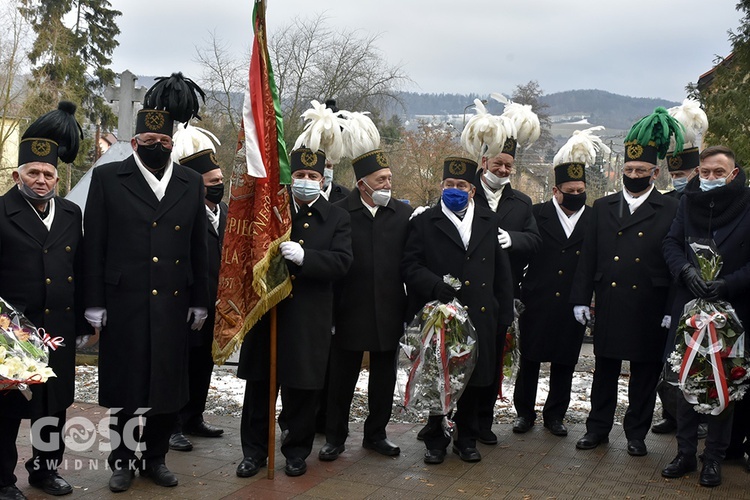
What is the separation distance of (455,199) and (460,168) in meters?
0.24

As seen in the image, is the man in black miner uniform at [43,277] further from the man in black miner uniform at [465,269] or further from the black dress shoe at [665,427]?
the black dress shoe at [665,427]

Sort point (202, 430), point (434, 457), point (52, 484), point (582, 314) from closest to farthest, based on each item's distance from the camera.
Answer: point (52, 484), point (434, 457), point (582, 314), point (202, 430)

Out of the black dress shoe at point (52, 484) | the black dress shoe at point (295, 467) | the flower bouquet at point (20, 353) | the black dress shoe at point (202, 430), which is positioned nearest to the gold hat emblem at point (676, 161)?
the black dress shoe at point (295, 467)

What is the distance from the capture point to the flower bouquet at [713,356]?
222 inches

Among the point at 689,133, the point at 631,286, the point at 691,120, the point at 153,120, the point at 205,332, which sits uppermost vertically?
the point at 691,120

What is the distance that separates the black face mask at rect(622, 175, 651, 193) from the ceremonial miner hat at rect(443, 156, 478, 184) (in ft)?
4.21

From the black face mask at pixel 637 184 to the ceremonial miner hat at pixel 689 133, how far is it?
69cm

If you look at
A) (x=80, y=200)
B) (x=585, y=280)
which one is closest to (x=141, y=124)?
(x=585, y=280)

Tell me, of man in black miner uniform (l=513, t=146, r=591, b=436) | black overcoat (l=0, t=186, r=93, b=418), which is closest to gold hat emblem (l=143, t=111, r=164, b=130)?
black overcoat (l=0, t=186, r=93, b=418)

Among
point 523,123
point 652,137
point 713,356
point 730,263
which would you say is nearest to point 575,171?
point 523,123

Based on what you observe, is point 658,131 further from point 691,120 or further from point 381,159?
point 381,159

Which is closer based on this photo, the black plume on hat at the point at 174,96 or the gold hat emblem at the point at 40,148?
the gold hat emblem at the point at 40,148

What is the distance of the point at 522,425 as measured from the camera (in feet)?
23.6

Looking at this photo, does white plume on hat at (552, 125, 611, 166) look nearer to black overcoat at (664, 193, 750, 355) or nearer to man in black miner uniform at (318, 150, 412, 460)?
black overcoat at (664, 193, 750, 355)
